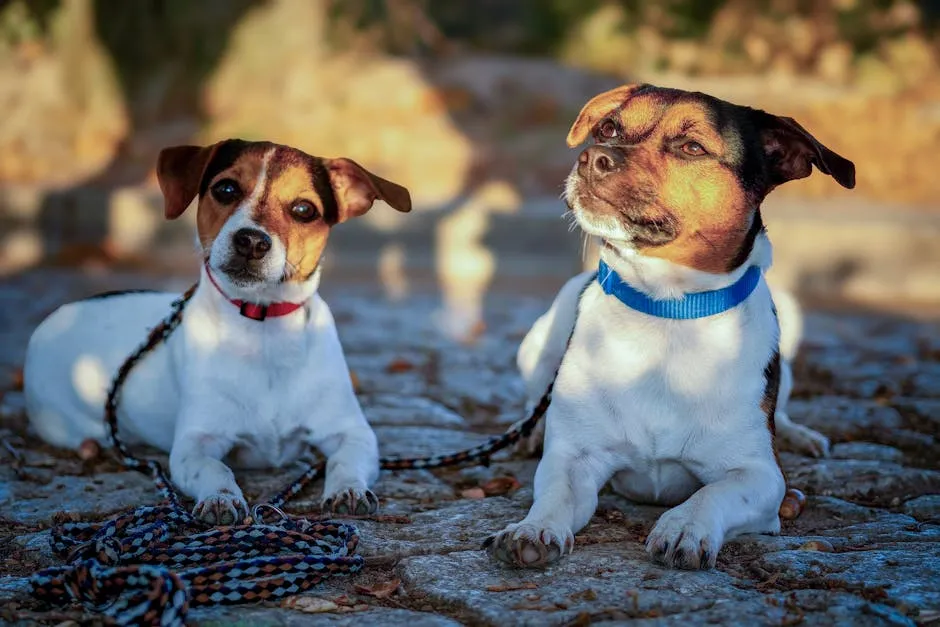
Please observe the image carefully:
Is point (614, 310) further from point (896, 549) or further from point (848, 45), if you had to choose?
point (848, 45)

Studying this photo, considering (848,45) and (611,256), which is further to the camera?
(848,45)

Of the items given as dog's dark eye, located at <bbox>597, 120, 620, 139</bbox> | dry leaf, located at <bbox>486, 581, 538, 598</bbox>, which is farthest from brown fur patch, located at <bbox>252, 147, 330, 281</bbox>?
dry leaf, located at <bbox>486, 581, 538, 598</bbox>

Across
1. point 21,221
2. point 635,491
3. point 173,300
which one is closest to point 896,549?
point 635,491

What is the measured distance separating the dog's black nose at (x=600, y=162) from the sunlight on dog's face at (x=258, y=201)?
90cm

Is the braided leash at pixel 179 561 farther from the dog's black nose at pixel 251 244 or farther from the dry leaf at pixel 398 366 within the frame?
the dry leaf at pixel 398 366

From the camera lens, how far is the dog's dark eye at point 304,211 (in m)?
4.14

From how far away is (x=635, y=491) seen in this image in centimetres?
384

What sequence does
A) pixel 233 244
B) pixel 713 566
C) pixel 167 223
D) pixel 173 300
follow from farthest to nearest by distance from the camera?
pixel 167 223
pixel 173 300
pixel 233 244
pixel 713 566

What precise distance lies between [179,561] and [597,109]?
2.18 m

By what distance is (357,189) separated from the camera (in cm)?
446

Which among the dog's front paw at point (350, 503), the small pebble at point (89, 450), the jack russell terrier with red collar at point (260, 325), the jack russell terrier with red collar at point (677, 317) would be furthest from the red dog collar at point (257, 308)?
the jack russell terrier with red collar at point (677, 317)

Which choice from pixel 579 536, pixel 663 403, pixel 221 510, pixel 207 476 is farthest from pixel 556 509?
pixel 207 476

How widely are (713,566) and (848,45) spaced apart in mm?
13360

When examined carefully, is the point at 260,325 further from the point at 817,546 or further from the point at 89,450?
the point at 817,546
